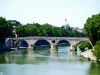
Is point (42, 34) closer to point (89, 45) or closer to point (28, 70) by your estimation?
point (89, 45)

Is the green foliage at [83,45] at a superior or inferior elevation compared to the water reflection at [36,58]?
superior

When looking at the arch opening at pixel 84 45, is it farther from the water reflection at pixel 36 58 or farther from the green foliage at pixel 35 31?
the green foliage at pixel 35 31

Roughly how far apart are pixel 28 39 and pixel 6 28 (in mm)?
6600

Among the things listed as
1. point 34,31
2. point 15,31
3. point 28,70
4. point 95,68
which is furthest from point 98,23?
point 34,31

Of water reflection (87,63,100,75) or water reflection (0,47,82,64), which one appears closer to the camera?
water reflection (87,63,100,75)

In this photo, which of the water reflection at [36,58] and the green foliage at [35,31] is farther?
the green foliage at [35,31]

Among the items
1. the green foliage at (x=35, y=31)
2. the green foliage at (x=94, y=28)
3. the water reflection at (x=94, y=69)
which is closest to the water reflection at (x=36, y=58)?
the green foliage at (x=94, y=28)

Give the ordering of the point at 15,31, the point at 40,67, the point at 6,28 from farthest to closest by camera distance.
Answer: the point at 15,31, the point at 6,28, the point at 40,67

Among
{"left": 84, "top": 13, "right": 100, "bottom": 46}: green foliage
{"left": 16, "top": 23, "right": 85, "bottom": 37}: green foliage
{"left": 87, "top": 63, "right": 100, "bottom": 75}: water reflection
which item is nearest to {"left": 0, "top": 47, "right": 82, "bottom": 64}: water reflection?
{"left": 84, "top": 13, "right": 100, "bottom": 46}: green foliage

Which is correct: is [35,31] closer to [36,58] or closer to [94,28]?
[94,28]

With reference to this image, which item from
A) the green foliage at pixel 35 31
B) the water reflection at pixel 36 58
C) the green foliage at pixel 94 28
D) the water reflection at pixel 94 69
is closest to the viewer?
the water reflection at pixel 94 69

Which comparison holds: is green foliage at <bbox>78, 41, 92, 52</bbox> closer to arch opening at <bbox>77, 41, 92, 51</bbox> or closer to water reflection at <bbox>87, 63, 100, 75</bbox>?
arch opening at <bbox>77, 41, 92, 51</bbox>

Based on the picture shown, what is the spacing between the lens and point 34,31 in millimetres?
89062

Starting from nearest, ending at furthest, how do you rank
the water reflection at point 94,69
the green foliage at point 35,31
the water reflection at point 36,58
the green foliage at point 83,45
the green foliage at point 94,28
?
the water reflection at point 94,69
the water reflection at point 36,58
the green foliage at point 94,28
the green foliage at point 83,45
the green foliage at point 35,31
